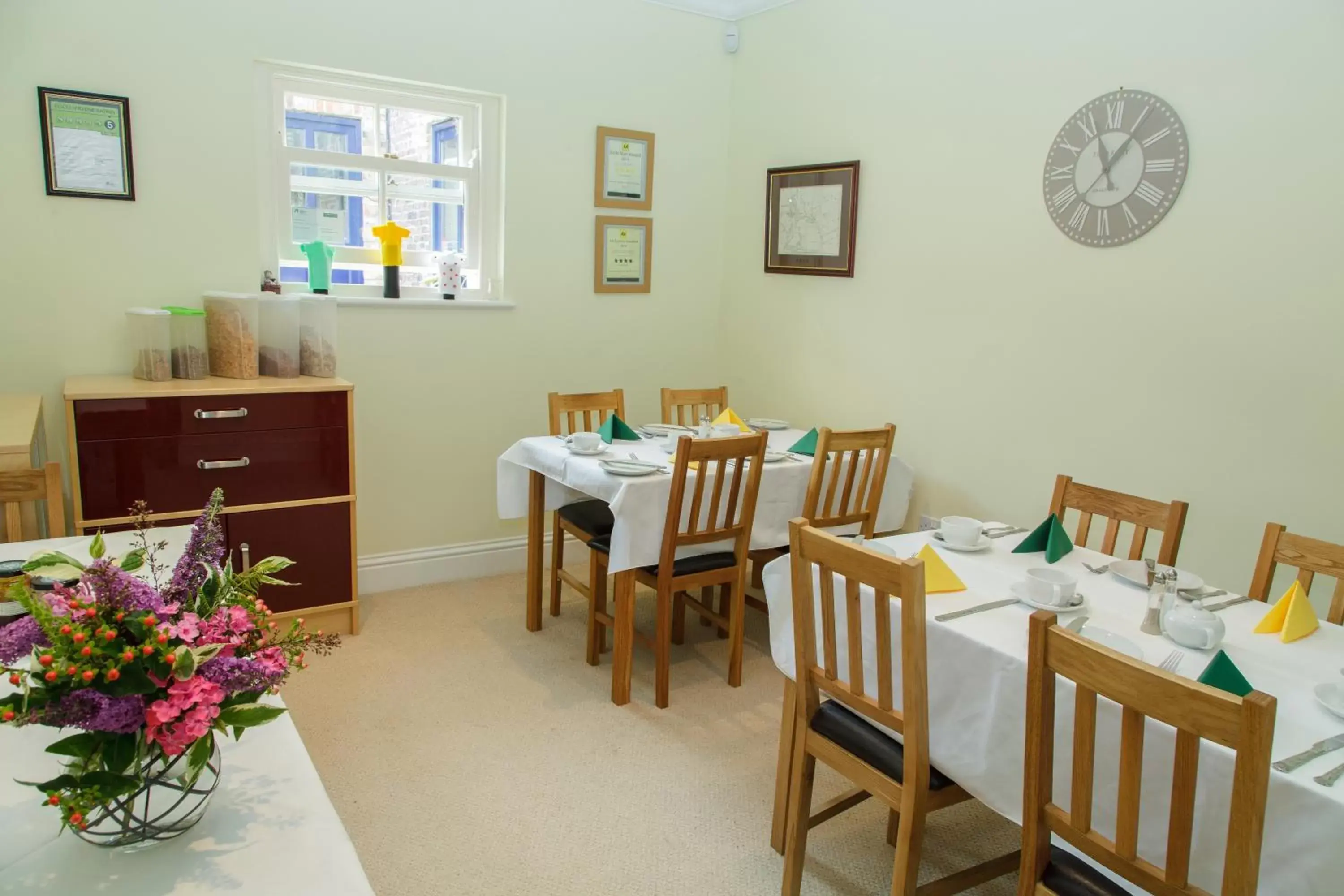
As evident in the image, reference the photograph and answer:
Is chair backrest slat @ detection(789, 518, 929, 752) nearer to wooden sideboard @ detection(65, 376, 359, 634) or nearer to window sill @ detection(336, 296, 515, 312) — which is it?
wooden sideboard @ detection(65, 376, 359, 634)

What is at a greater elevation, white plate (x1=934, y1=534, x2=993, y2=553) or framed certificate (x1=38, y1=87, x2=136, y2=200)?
framed certificate (x1=38, y1=87, x2=136, y2=200)

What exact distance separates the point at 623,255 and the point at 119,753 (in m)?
3.55

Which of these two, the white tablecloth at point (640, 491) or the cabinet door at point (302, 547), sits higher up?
the white tablecloth at point (640, 491)

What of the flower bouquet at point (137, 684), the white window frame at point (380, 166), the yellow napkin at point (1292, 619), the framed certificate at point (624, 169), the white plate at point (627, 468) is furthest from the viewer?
the framed certificate at point (624, 169)

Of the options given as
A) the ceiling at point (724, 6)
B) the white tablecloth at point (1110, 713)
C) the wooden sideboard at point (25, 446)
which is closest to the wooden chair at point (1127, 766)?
the white tablecloth at point (1110, 713)

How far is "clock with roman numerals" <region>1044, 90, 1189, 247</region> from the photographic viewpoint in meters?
2.70

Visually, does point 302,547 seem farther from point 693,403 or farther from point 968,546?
point 968,546

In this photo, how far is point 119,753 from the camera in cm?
96

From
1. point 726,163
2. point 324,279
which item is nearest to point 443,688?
point 324,279

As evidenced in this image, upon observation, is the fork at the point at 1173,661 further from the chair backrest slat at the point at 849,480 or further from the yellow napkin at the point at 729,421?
the yellow napkin at the point at 729,421

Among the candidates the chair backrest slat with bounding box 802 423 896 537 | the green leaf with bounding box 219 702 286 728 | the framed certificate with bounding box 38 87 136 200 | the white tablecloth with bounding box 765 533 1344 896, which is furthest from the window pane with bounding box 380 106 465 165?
the green leaf with bounding box 219 702 286 728

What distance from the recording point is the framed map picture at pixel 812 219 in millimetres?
3795

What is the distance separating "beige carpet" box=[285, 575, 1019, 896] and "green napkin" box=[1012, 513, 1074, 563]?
77cm

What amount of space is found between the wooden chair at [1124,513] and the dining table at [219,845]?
6.36 ft
